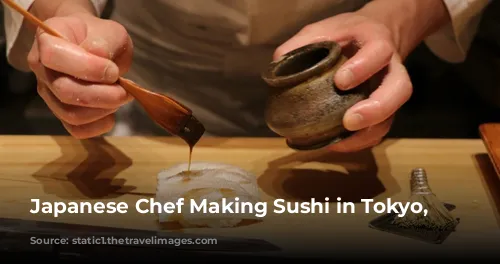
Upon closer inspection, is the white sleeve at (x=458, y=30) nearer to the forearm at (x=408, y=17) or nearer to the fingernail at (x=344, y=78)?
the forearm at (x=408, y=17)

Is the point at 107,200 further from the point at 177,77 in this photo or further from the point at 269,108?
the point at 177,77

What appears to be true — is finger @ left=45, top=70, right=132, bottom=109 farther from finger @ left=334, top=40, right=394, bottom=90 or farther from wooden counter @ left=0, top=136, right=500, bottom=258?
finger @ left=334, top=40, right=394, bottom=90

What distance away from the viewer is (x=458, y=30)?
5.14 feet

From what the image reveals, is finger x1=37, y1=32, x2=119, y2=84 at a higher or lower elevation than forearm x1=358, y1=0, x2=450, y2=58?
lower

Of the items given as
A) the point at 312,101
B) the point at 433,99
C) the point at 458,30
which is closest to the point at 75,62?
the point at 312,101

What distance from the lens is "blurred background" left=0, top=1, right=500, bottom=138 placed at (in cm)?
215

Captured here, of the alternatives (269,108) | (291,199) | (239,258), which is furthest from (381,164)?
(239,258)

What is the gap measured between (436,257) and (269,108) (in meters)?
0.36

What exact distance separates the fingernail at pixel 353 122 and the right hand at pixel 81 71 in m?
0.37

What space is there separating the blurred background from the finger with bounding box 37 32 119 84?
43.9 inches

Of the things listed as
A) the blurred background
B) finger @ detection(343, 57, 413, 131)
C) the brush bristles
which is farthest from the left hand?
the blurred background

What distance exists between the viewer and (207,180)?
1218mm

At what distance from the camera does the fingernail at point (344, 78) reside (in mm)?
1062

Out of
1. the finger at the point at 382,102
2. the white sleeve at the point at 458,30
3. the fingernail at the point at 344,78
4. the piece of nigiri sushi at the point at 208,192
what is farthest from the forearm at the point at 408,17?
the piece of nigiri sushi at the point at 208,192
